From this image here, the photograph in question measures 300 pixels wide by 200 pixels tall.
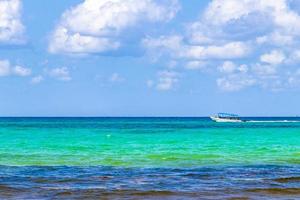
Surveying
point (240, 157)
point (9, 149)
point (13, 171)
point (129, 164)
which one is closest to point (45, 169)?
point (13, 171)

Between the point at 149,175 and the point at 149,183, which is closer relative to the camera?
the point at 149,183

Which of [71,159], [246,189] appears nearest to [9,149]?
[71,159]

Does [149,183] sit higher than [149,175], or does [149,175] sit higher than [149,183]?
[149,175]

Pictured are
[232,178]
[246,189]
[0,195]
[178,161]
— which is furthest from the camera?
[178,161]

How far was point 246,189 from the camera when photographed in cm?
2312

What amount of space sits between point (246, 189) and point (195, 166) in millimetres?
8837

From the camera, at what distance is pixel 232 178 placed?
2634 centimetres

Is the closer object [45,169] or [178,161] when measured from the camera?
[45,169]

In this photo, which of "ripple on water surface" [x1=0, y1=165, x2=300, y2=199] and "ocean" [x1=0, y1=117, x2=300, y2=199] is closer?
"ripple on water surface" [x1=0, y1=165, x2=300, y2=199]

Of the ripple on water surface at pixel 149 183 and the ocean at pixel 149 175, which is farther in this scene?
the ocean at pixel 149 175

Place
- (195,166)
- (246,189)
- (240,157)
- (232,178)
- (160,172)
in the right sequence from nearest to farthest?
(246,189) → (232,178) → (160,172) → (195,166) → (240,157)

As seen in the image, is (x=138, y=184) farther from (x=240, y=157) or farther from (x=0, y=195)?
(x=240, y=157)

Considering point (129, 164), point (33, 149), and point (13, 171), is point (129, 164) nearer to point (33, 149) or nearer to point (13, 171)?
point (13, 171)

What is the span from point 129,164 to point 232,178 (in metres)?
8.25
